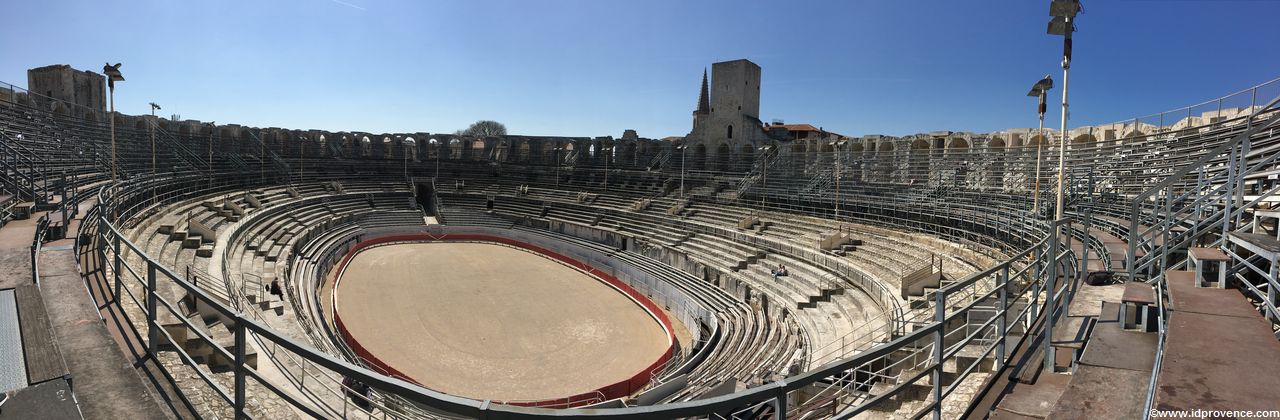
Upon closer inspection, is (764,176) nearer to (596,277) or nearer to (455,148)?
(596,277)

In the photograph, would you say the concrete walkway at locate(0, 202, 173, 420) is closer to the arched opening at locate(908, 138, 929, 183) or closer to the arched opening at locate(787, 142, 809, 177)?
the arched opening at locate(908, 138, 929, 183)

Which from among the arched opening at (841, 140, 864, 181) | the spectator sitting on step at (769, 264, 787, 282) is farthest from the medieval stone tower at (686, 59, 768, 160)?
the spectator sitting on step at (769, 264, 787, 282)

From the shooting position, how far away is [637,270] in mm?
25703

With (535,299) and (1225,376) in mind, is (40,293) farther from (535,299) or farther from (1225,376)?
(535,299)

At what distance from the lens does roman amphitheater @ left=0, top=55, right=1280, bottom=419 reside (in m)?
4.07

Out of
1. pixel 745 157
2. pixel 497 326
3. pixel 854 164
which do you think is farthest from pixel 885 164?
pixel 497 326

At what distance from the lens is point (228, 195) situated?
27594 mm

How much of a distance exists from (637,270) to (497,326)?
8023mm

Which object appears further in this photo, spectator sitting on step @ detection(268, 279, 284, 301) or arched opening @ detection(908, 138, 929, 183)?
arched opening @ detection(908, 138, 929, 183)

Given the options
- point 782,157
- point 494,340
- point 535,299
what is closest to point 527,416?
point 494,340

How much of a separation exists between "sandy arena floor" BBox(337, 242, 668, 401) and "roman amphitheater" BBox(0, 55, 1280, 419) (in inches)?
5.5

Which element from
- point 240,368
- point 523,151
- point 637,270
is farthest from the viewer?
point 523,151

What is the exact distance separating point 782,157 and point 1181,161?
23442 mm

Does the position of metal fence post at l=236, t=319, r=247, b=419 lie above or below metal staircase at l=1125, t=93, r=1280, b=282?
below
